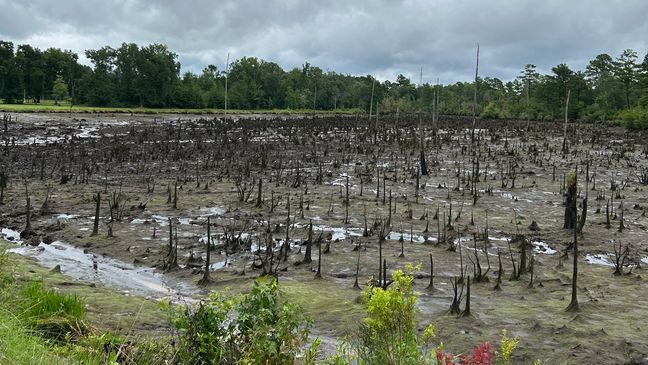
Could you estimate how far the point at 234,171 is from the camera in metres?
19.6

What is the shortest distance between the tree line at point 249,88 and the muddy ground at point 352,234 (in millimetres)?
34541

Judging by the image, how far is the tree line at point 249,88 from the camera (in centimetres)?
6297

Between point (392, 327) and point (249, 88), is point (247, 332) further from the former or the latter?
point (249, 88)

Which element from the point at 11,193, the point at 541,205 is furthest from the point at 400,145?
the point at 11,193

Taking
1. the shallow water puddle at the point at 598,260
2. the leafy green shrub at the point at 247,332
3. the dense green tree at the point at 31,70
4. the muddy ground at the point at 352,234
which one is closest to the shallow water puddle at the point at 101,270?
the muddy ground at the point at 352,234

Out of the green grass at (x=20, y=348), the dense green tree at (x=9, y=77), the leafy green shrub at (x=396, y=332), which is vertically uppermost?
the dense green tree at (x=9, y=77)

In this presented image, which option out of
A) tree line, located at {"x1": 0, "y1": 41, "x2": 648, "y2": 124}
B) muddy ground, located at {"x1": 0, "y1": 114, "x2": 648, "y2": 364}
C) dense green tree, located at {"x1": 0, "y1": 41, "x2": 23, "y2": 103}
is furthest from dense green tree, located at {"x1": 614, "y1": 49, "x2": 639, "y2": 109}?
dense green tree, located at {"x1": 0, "y1": 41, "x2": 23, "y2": 103}

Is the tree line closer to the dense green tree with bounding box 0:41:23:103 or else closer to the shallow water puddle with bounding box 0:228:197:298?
the dense green tree with bounding box 0:41:23:103

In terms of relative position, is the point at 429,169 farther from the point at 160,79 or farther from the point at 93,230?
the point at 160,79

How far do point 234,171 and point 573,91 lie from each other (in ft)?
189

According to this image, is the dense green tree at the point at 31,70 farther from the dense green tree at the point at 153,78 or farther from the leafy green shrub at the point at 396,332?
the leafy green shrub at the point at 396,332

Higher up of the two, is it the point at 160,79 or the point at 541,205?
the point at 160,79

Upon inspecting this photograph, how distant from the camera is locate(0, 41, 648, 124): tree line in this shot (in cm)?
6297

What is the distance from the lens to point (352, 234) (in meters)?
11.2
